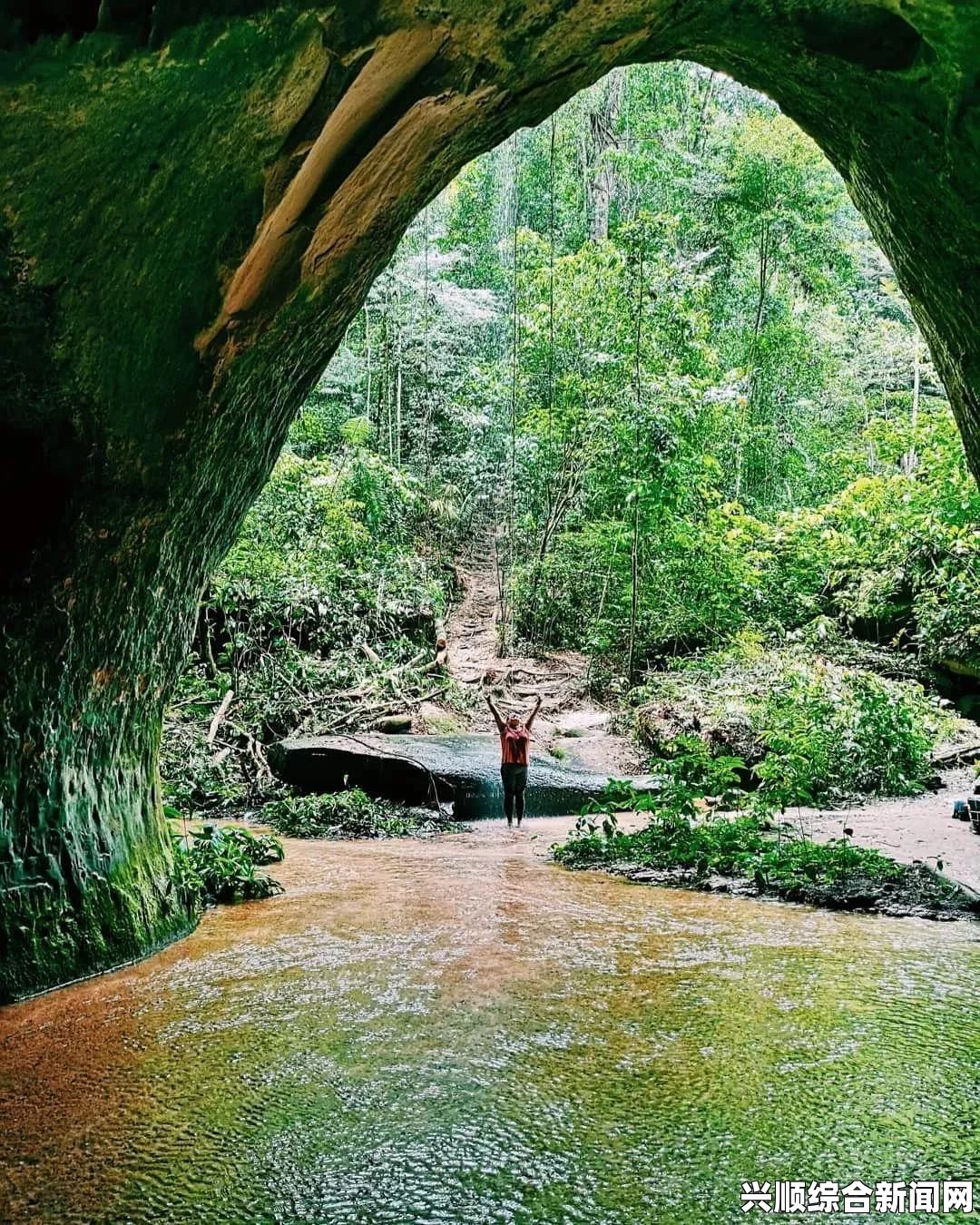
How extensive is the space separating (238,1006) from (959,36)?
5.01 m

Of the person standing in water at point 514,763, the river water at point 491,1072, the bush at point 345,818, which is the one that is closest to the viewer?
the river water at point 491,1072

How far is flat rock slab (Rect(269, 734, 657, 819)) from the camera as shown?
11.0m

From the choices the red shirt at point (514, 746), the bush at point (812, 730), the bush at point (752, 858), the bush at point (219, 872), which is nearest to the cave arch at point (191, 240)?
the bush at point (219, 872)

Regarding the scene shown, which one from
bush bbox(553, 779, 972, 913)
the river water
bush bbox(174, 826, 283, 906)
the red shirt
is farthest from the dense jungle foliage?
the river water

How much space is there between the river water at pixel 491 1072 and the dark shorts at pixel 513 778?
484cm

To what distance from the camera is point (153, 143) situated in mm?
3646

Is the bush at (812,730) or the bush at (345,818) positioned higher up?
the bush at (812,730)

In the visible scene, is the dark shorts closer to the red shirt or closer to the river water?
the red shirt

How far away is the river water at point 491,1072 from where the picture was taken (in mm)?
2555

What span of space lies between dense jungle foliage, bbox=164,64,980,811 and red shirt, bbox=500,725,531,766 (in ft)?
8.91

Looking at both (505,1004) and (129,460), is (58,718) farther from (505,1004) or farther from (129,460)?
(505,1004)

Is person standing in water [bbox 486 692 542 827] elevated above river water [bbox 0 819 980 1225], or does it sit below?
below

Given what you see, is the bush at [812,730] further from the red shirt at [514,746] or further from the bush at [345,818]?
the bush at [345,818]

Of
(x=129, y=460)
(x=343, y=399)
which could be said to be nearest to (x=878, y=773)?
(x=129, y=460)
